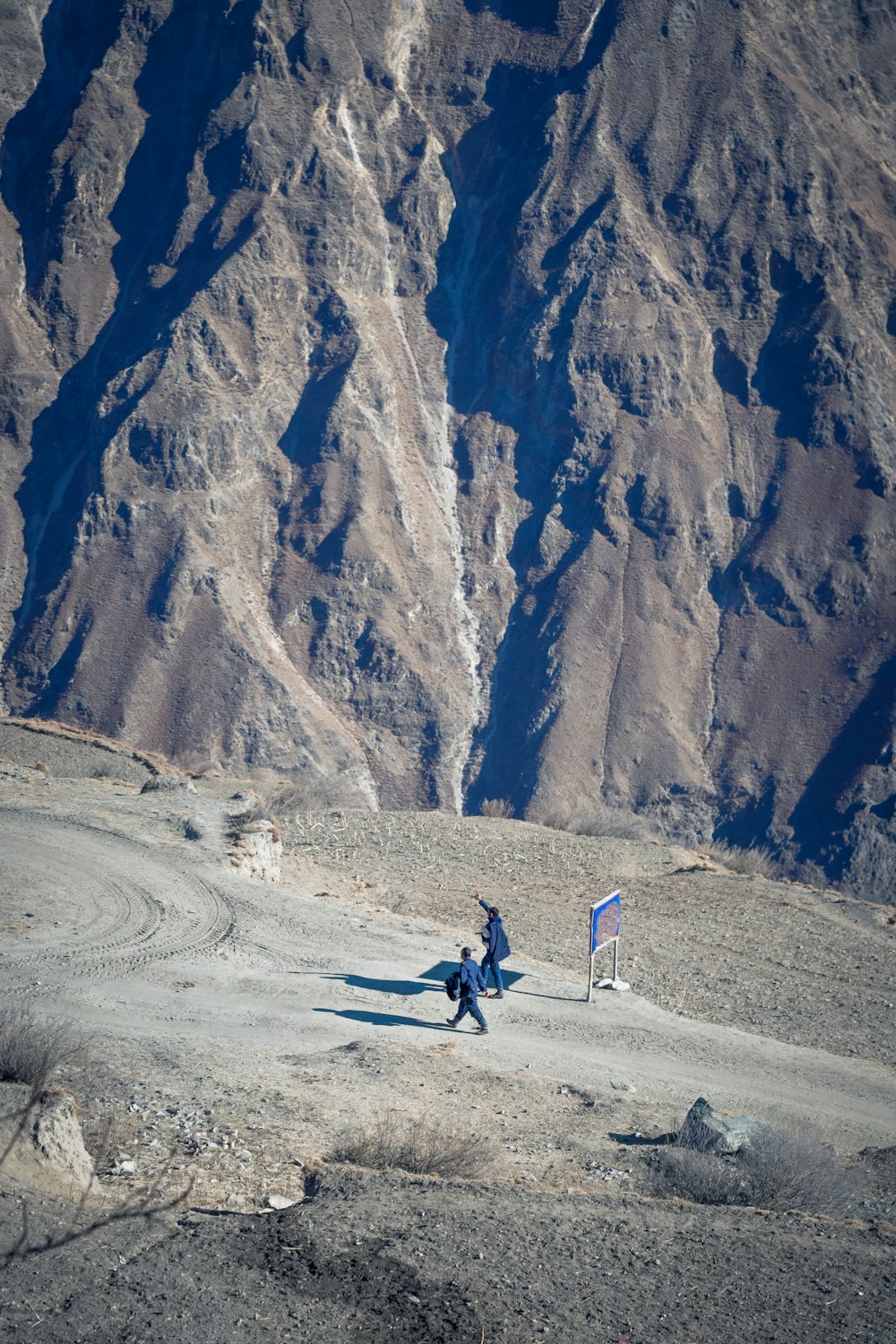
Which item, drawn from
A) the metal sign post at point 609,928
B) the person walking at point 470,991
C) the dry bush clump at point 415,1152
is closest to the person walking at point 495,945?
the person walking at point 470,991

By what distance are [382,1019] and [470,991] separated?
1.39 m

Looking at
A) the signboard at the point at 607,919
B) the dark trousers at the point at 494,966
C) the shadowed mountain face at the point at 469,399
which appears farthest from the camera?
the shadowed mountain face at the point at 469,399

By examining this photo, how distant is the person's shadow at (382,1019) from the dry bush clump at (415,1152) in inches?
198

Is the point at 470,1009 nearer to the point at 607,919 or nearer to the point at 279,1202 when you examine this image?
the point at 607,919

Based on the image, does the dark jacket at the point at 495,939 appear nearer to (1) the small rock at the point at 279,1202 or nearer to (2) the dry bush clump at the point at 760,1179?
(2) the dry bush clump at the point at 760,1179

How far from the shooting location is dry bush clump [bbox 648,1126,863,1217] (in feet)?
41.9

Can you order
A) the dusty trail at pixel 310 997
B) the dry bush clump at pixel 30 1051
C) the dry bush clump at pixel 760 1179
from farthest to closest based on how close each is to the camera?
the dusty trail at pixel 310 997 → the dry bush clump at pixel 760 1179 → the dry bush clump at pixel 30 1051

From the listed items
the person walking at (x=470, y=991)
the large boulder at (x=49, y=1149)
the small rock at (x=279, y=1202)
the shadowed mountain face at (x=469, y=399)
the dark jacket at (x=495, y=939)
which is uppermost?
the shadowed mountain face at (x=469, y=399)

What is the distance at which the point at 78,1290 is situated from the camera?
8617mm

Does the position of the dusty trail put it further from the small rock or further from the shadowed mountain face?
the shadowed mountain face

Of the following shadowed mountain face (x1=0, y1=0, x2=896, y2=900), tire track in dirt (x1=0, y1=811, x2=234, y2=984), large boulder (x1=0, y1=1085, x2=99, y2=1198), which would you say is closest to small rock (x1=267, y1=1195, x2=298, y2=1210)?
large boulder (x1=0, y1=1085, x2=99, y2=1198)

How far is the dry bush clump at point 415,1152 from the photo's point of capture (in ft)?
40.7

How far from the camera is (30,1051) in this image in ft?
41.3

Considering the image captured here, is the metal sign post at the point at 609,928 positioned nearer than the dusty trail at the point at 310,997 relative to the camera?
No
